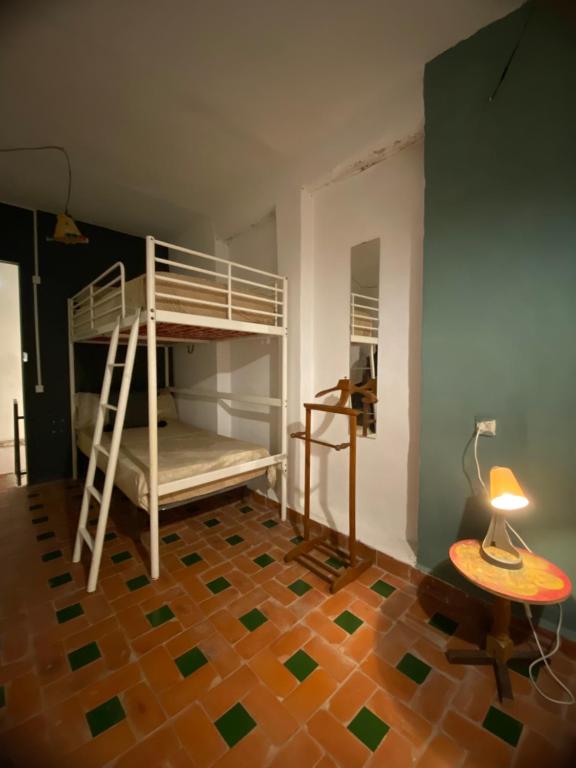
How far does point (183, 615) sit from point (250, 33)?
10.1ft

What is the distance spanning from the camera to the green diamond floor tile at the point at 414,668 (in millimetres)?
1340

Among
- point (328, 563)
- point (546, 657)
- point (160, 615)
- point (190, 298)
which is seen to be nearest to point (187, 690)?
point (160, 615)

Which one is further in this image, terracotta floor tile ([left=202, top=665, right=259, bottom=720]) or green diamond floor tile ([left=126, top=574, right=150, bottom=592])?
green diamond floor tile ([left=126, top=574, right=150, bottom=592])

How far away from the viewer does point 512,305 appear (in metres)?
1.51

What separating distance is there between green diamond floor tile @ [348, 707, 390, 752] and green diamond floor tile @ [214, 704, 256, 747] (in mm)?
380

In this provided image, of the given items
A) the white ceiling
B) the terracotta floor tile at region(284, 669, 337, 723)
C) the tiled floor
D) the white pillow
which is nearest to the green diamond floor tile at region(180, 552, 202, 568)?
the tiled floor

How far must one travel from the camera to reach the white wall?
77.4 inches

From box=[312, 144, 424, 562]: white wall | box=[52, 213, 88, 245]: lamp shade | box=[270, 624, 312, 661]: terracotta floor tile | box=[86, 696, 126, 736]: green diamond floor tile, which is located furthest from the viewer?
box=[52, 213, 88, 245]: lamp shade

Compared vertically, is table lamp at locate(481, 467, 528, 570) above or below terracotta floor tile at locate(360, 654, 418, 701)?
above

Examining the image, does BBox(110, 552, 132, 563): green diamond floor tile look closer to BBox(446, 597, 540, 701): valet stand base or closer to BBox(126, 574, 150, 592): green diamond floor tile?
BBox(126, 574, 150, 592): green diamond floor tile

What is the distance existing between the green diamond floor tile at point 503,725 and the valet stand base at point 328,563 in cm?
82

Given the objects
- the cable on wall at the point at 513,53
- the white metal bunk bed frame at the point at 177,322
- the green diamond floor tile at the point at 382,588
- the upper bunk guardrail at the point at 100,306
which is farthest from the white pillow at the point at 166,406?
the cable on wall at the point at 513,53

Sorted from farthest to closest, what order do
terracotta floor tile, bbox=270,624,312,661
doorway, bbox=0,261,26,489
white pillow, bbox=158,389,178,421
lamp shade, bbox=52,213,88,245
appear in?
doorway, bbox=0,261,26,489
white pillow, bbox=158,389,178,421
lamp shade, bbox=52,213,88,245
terracotta floor tile, bbox=270,624,312,661

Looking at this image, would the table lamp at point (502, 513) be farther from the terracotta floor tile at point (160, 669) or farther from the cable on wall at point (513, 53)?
the cable on wall at point (513, 53)
